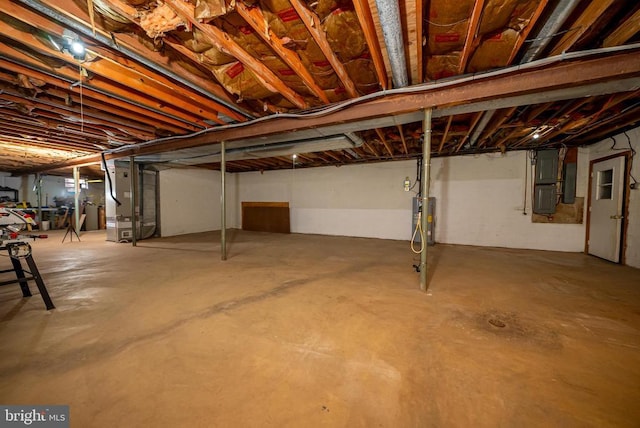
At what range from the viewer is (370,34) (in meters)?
1.72

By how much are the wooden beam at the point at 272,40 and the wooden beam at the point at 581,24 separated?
2.02 m

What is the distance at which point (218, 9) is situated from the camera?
1484mm

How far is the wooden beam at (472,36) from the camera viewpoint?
4.85 ft

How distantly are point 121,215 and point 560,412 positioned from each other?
7.37 m

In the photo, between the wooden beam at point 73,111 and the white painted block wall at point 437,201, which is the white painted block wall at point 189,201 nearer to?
the white painted block wall at point 437,201

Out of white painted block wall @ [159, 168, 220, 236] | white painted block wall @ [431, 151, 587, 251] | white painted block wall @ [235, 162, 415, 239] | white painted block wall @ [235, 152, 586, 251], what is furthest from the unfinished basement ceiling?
white painted block wall @ [159, 168, 220, 236]

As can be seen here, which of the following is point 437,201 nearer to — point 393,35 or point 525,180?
point 525,180

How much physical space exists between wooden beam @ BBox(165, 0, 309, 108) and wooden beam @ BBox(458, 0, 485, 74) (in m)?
1.63

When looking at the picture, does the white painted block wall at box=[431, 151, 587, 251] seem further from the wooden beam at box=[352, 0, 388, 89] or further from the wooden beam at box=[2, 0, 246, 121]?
the wooden beam at box=[2, 0, 246, 121]

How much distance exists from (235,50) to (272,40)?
34cm

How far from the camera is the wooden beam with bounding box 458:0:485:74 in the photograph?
4.85 ft

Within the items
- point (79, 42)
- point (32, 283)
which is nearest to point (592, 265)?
point (79, 42)

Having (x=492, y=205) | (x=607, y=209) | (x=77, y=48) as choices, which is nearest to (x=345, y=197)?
(x=492, y=205)

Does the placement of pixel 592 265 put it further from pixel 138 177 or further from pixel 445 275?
pixel 138 177
